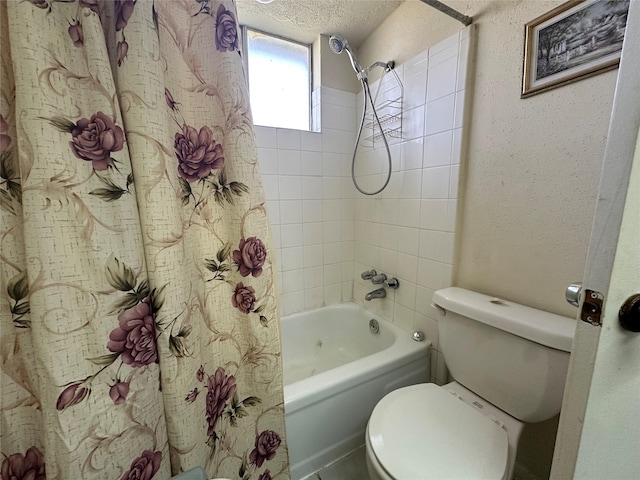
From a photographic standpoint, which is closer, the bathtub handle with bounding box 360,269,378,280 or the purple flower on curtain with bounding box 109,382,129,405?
the purple flower on curtain with bounding box 109,382,129,405

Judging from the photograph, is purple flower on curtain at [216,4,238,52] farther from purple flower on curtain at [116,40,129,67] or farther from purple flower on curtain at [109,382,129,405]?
purple flower on curtain at [109,382,129,405]

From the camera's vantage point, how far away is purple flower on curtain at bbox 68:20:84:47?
501 mm

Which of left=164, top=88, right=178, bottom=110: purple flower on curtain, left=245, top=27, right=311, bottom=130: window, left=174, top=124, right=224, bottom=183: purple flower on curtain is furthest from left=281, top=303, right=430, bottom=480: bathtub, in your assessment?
left=245, top=27, right=311, bottom=130: window

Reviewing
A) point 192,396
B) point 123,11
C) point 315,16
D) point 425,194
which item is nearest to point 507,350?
point 425,194

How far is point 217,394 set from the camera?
75cm

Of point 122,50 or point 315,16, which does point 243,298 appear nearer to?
point 122,50

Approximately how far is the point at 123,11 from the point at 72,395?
764mm

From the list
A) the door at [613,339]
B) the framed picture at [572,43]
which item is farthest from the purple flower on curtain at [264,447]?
the framed picture at [572,43]

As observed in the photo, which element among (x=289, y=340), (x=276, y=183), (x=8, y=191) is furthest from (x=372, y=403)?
(x=8, y=191)

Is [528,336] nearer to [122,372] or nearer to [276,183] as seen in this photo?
[122,372]

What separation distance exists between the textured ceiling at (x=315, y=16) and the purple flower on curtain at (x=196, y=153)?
1.13m

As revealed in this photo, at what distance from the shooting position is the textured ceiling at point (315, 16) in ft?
4.41

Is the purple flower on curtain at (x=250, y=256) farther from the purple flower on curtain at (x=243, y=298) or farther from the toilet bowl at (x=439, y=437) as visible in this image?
the toilet bowl at (x=439, y=437)

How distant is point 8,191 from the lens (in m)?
0.50
